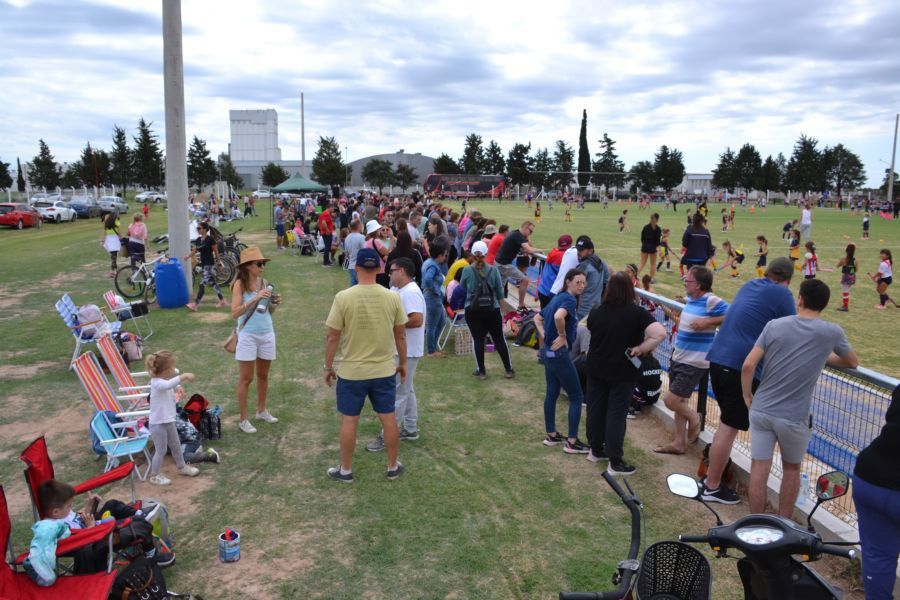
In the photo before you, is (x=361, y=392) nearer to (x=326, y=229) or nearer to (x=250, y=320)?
(x=250, y=320)

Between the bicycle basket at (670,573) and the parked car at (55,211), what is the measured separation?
41375 millimetres

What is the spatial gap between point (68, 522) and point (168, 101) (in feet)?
33.4

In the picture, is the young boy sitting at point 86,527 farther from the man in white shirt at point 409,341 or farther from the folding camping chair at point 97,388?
the man in white shirt at point 409,341

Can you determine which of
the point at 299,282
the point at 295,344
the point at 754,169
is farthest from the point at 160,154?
the point at 754,169

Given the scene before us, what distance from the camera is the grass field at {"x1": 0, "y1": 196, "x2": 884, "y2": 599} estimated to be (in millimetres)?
4105

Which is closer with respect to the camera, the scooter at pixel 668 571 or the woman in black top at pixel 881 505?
the scooter at pixel 668 571

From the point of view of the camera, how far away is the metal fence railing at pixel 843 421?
14.9 ft

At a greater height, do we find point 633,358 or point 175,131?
point 175,131

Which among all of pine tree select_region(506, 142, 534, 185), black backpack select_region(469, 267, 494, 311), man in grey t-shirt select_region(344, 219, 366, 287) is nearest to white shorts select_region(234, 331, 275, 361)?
black backpack select_region(469, 267, 494, 311)

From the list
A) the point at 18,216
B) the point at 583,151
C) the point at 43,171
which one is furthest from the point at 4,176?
the point at 583,151

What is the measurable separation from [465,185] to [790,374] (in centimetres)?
8498

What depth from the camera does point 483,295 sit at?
7.79 metres

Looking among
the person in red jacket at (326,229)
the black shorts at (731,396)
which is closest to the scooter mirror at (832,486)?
the black shorts at (731,396)

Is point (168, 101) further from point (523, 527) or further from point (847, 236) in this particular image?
point (847, 236)
